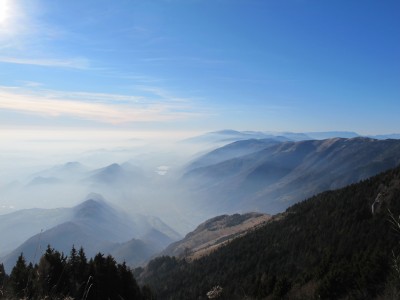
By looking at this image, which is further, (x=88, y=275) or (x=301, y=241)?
(x=301, y=241)

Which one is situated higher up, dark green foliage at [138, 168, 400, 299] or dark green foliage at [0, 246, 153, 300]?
dark green foliage at [0, 246, 153, 300]

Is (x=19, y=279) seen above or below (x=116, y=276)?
above

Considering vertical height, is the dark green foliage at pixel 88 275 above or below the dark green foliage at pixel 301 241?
above

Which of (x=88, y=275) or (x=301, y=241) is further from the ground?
(x=88, y=275)

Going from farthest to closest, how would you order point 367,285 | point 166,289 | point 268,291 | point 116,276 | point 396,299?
point 166,289
point 116,276
point 268,291
point 367,285
point 396,299

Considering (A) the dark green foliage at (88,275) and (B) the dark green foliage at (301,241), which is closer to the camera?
(A) the dark green foliage at (88,275)

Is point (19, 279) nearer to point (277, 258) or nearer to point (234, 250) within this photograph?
point (277, 258)

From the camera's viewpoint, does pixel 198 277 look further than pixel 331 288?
Yes

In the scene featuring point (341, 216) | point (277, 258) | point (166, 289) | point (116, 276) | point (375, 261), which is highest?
point (375, 261)

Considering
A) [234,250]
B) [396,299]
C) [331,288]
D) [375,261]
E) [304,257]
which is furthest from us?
[234,250]

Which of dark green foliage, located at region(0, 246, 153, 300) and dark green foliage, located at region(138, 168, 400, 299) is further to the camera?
dark green foliage, located at region(138, 168, 400, 299)

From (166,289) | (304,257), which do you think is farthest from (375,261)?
(166,289)
